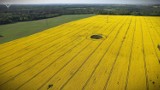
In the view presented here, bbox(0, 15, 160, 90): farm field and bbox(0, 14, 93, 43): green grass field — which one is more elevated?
bbox(0, 14, 93, 43): green grass field

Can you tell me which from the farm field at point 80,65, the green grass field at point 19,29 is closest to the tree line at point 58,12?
the green grass field at point 19,29

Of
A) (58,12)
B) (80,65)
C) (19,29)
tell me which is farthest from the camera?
(58,12)

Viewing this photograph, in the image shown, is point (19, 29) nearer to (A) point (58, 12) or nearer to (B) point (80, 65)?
(B) point (80, 65)

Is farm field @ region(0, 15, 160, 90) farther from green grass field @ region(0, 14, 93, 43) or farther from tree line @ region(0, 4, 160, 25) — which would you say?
tree line @ region(0, 4, 160, 25)

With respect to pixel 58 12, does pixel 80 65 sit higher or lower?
higher

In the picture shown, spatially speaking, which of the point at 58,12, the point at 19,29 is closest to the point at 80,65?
the point at 19,29

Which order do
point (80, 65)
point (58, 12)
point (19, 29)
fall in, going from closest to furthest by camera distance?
point (80, 65) < point (19, 29) < point (58, 12)

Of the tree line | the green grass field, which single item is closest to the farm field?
the green grass field

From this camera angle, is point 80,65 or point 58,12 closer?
point 80,65

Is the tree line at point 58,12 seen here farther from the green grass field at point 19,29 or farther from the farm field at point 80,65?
the farm field at point 80,65

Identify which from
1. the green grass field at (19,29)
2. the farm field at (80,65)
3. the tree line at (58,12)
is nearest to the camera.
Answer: the farm field at (80,65)

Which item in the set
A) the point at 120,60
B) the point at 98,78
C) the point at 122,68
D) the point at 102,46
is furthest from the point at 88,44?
the point at 98,78

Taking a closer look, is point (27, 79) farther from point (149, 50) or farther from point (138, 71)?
point (149, 50)

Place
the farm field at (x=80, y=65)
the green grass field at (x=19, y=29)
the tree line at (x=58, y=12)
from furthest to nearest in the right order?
the tree line at (x=58, y=12)
the green grass field at (x=19, y=29)
the farm field at (x=80, y=65)
